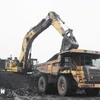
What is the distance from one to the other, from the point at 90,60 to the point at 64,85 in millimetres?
2179

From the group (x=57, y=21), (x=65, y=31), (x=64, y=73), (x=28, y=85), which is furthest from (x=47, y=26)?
(x=64, y=73)

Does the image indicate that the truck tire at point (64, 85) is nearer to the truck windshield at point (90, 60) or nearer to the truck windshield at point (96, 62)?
the truck windshield at point (90, 60)

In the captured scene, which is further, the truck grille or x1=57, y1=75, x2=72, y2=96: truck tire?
x1=57, y1=75, x2=72, y2=96: truck tire

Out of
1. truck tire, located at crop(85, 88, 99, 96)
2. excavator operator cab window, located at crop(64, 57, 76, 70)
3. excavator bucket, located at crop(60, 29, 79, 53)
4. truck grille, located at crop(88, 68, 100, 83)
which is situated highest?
excavator bucket, located at crop(60, 29, 79, 53)

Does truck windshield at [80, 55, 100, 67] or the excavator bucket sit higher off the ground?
the excavator bucket

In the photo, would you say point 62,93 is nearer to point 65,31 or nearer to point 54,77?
point 54,77

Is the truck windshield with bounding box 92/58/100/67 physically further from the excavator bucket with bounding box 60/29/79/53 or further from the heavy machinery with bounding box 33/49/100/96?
the excavator bucket with bounding box 60/29/79/53

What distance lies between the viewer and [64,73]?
656 inches

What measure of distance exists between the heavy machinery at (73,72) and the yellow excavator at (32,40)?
0.94 metres

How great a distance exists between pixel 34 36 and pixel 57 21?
10.3 feet

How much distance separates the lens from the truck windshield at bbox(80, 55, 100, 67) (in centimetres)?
1688

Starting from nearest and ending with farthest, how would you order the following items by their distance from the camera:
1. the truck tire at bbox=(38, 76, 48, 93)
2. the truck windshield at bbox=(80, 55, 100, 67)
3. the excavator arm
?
the truck windshield at bbox=(80, 55, 100, 67)
the truck tire at bbox=(38, 76, 48, 93)
the excavator arm

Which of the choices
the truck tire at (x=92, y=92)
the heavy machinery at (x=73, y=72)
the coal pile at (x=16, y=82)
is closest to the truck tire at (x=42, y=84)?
the heavy machinery at (x=73, y=72)

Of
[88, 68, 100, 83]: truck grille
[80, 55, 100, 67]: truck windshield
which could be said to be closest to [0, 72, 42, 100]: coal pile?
[80, 55, 100, 67]: truck windshield
